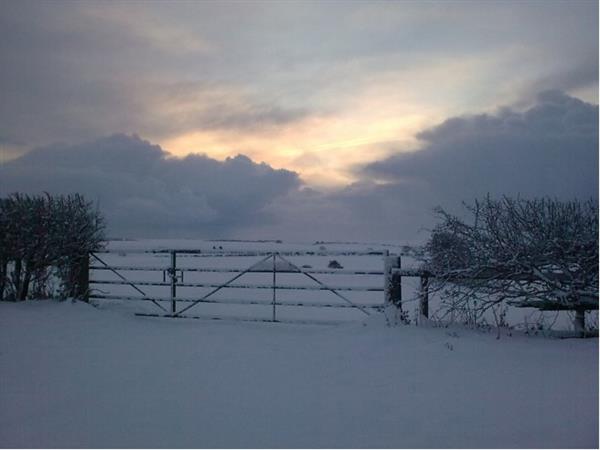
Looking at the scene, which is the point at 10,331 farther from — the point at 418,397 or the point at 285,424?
the point at 418,397

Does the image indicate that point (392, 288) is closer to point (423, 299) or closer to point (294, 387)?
point (423, 299)

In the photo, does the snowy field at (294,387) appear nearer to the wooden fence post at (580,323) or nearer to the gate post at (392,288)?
the wooden fence post at (580,323)

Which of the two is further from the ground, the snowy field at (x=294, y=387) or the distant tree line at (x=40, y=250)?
the distant tree line at (x=40, y=250)

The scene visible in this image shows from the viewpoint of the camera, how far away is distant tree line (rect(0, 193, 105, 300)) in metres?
11.4

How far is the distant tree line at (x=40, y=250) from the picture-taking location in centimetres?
1140

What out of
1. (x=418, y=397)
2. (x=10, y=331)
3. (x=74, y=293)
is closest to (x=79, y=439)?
(x=418, y=397)

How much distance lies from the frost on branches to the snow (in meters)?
0.63

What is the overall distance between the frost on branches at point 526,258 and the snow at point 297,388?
63 centimetres

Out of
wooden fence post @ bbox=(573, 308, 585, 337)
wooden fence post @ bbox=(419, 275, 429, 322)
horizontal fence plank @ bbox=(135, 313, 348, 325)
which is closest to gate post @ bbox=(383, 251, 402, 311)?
wooden fence post @ bbox=(419, 275, 429, 322)

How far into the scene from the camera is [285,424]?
4527 millimetres

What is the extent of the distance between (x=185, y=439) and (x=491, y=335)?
17.8 feet

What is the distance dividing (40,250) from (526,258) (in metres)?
9.79

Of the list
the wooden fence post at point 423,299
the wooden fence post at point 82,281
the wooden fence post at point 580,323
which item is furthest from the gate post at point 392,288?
the wooden fence post at point 82,281

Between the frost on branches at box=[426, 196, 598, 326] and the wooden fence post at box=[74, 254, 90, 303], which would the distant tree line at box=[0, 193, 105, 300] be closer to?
the wooden fence post at box=[74, 254, 90, 303]
